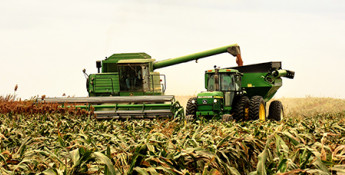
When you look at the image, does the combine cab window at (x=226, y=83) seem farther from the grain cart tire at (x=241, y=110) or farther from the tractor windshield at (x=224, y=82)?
the grain cart tire at (x=241, y=110)

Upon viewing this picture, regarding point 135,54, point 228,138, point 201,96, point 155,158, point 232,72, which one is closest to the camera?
point 155,158

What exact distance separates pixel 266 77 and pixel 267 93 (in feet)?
2.74

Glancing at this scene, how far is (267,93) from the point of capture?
18.7 metres

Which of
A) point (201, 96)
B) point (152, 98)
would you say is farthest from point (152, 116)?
point (201, 96)

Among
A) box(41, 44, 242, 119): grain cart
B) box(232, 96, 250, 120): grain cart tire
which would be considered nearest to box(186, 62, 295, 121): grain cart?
box(232, 96, 250, 120): grain cart tire

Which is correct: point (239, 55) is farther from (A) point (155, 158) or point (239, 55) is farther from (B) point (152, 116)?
(A) point (155, 158)

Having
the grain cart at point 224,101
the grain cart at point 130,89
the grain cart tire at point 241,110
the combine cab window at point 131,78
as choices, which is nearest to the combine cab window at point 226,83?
the grain cart at point 224,101

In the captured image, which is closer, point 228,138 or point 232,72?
point 228,138

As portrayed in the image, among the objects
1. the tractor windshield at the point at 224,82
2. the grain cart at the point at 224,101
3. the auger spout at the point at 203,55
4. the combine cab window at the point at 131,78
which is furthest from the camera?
the auger spout at the point at 203,55

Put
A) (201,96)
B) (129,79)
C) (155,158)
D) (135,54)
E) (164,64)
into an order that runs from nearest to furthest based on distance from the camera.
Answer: (155,158) → (201,96) → (129,79) → (135,54) → (164,64)

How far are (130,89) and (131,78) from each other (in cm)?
51

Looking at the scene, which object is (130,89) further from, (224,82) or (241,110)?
(241,110)

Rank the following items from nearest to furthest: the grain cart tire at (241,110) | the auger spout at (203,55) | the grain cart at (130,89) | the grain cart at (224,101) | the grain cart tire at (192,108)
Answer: the grain cart at (130,89)
the grain cart at (224,101)
the grain cart tire at (192,108)
the grain cart tire at (241,110)
the auger spout at (203,55)

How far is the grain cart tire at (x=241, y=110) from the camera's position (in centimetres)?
1463
